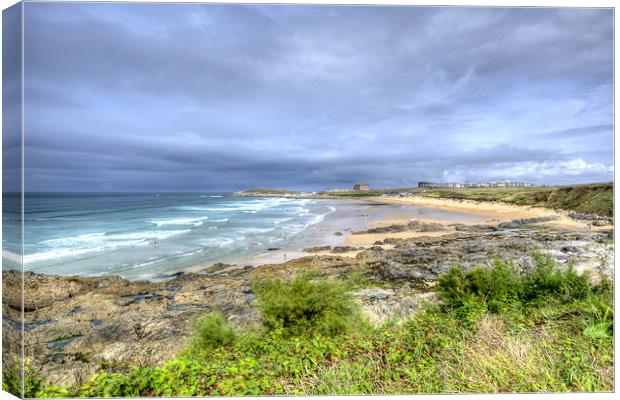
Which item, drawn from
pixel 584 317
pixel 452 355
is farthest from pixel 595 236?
pixel 452 355

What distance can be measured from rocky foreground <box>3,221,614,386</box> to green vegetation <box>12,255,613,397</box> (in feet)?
1.85

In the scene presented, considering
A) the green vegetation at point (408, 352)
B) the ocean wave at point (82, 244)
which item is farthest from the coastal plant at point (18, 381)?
the ocean wave at point (82, 244)

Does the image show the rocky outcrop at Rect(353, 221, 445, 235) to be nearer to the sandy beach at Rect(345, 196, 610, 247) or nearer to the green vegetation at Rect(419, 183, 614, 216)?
the sandy beach at Rect(345, 196, 610, 247)

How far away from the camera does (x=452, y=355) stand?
249 cm

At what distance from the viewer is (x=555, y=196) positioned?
5246mm

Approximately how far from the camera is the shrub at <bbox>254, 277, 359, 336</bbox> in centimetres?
313

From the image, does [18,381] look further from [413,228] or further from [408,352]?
[413,228]

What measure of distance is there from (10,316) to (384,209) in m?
8.90

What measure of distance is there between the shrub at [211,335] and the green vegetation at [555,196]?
12.3ft

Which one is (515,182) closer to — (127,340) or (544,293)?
(544,293)

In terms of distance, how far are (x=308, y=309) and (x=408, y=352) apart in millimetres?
1083

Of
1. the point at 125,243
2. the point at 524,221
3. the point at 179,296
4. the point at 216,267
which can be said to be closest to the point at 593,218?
the point at 524,221

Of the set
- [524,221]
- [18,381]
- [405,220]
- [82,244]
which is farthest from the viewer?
[405,220]

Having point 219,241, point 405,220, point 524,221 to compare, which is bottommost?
point 219,241
